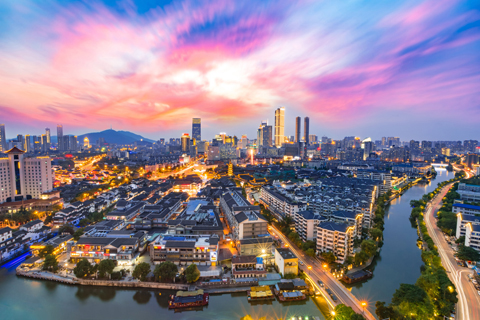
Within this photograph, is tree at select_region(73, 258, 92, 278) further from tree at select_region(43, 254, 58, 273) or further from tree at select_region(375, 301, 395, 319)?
tree at select_region(375, 301, 395, 319)

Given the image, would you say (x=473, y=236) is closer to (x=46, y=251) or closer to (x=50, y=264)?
(x=50, y=264)

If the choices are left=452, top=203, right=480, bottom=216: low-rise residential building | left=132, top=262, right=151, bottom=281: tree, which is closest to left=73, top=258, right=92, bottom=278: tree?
left=132, top=262, right=151, bottom=281: tree

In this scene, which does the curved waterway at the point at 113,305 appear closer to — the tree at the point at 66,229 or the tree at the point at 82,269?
the tree at the point at 82,269

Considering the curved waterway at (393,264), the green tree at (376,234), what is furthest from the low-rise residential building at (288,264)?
the green tree at (376,234)

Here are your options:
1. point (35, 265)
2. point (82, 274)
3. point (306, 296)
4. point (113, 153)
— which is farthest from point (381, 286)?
point (113, 153)

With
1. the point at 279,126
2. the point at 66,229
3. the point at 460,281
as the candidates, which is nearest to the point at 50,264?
the point at 66,229
